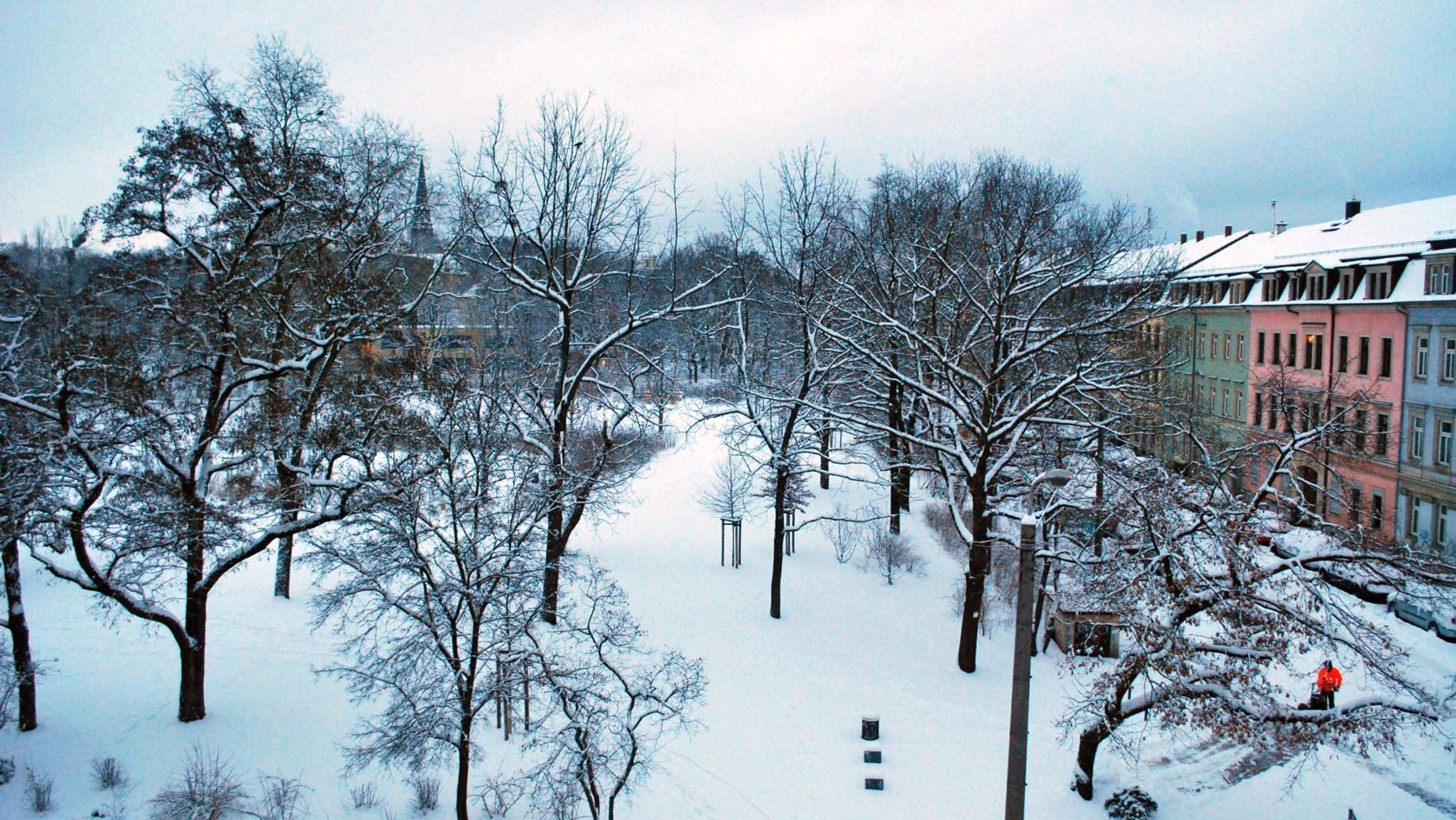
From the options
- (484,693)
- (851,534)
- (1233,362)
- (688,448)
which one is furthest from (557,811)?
(1233,362)

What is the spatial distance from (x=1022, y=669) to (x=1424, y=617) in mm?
18376

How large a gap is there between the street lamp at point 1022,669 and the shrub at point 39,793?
11.9m

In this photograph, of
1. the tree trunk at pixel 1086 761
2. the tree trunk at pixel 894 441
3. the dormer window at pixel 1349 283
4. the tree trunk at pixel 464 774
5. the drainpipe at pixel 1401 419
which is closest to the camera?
the tree trunk at pixel 464 774

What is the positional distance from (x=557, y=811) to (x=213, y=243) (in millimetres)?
11528

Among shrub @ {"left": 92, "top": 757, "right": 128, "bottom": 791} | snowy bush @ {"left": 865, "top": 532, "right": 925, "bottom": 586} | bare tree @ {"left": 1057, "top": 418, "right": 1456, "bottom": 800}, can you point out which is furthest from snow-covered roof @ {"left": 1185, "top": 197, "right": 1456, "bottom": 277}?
shrub @ {"left": 92, "top": 757, "right": 128, "bottom": 791}

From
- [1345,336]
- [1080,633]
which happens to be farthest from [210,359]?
[1345,336]

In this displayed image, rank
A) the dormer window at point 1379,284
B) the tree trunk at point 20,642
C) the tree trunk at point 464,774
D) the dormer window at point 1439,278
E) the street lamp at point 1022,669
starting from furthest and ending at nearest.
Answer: the dormer window at point 1379,284, the dormer window at point 1439,278, the tree trunk at point 20,642, the tree trunk at point 464,774, the street lamp at point 1022,669

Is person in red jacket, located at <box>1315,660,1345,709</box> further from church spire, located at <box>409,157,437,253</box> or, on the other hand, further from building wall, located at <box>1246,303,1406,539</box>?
church spire, located at <box>409,157,437,253</box>

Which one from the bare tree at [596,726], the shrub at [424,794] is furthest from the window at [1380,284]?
the shrub at [424,794]

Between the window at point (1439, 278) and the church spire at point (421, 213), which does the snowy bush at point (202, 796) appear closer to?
the church spire at point (421, 213)

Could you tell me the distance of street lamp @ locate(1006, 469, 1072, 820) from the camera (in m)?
8.34

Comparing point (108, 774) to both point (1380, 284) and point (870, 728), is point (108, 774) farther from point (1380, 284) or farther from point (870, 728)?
point (1380, 284)

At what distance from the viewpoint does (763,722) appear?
13.9m

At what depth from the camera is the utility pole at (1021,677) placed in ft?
27.3
